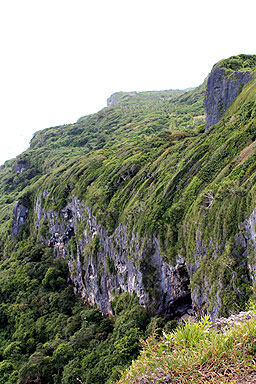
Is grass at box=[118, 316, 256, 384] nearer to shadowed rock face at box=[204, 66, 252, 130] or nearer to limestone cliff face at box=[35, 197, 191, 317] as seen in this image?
limestone cliff face at box=[35, 197, 191, 317]

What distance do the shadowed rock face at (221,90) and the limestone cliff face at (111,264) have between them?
1858 centimetres

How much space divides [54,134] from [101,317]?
364 feet

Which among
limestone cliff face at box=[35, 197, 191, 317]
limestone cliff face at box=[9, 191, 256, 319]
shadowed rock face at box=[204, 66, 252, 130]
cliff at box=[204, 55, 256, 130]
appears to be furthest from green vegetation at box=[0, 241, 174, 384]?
cliff at box=[204, 55, 256, 130]

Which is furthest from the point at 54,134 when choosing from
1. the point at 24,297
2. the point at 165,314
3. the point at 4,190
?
the point at 165,314

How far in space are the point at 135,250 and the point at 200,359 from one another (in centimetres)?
2396

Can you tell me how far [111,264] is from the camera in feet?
115

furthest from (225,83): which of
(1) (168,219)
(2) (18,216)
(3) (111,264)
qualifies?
(2) (18,216)

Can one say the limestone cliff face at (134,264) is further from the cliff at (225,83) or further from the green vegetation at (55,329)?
the cliff at (225,83)

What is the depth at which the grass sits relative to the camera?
496 cm

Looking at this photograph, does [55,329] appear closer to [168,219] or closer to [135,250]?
[135,250]

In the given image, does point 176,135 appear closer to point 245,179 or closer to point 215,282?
point 245,179

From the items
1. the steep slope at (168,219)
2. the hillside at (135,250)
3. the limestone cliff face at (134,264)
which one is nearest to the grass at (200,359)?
the steep slope at (168,219)

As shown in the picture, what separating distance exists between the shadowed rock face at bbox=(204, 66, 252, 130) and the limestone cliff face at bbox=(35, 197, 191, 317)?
18.6m

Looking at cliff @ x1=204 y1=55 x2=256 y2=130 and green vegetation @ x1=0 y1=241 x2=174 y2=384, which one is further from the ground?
cliff @ x1=204 y1=55 x2=256 y2=130
